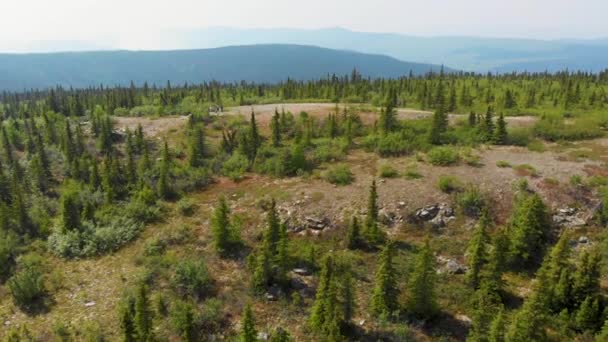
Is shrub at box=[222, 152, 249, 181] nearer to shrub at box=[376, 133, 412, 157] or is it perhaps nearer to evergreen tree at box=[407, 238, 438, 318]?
shrub at box=[376, 133, 412, 157]

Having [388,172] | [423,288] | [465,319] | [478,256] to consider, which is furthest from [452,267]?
[388,172]

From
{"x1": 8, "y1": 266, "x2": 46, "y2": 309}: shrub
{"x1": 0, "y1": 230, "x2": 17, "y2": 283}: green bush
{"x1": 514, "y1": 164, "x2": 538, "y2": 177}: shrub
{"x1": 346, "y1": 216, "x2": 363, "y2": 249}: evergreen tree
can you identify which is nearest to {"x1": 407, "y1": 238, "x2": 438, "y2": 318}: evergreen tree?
{"x1": 346, "y1": 216, "x2": 363, "y2": 249}: evergreen tree

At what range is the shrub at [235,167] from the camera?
129ft

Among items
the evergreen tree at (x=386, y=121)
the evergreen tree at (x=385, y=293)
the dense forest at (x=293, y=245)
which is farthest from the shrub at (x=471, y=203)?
the evergreen tree at (x=386, y=121)

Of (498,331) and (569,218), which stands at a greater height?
(569,218)

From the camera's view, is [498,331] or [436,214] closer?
[498,331]

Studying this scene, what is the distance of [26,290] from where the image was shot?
24.0 m

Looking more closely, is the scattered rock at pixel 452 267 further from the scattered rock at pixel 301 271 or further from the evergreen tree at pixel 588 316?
the scattered rock at pixel 301 271

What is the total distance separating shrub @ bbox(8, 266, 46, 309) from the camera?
24.0 metres

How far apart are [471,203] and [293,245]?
12.9 m

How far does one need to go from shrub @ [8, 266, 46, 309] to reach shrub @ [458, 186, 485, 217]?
27.5 m

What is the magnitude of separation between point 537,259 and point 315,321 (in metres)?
14.1

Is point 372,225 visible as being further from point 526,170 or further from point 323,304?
point 526,170

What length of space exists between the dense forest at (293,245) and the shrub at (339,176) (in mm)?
166
